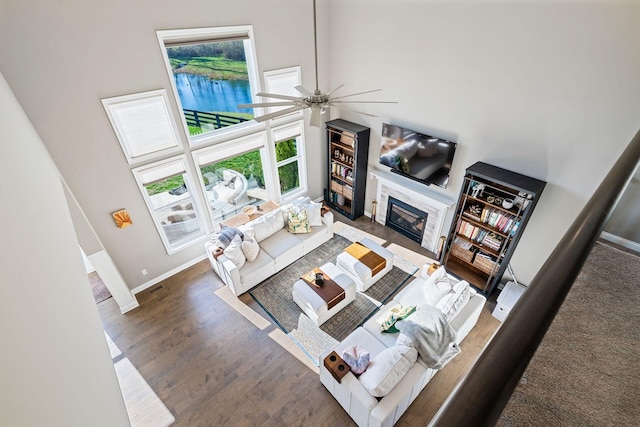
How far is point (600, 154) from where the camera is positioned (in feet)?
12.1

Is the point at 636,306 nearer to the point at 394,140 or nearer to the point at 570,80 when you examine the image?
the point at 570,80

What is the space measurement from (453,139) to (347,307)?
327 centimetres

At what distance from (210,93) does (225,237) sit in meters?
2.50

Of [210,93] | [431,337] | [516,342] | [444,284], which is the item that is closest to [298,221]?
[210,93]

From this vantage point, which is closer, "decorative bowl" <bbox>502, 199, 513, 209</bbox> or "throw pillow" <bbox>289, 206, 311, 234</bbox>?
"decorative bowl" <bbox>502, 199, 513, 209</bbox>

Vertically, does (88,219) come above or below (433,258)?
above

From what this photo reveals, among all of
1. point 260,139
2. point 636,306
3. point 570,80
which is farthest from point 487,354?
point 260,139

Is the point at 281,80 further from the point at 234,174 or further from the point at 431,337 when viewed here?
the point at 431,337

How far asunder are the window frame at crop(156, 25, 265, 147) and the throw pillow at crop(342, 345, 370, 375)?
4043 millimetres

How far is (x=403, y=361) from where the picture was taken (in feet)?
11.6

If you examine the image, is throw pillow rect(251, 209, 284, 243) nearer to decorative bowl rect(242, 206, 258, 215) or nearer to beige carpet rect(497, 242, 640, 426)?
decorative bowl rect(242, 206, 258, 215)

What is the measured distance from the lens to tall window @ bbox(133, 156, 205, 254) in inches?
194

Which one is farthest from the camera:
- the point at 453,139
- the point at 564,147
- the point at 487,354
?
the point at 453,139

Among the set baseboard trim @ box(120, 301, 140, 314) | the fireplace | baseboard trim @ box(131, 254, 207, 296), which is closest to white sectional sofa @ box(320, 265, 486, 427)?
the fireplace
